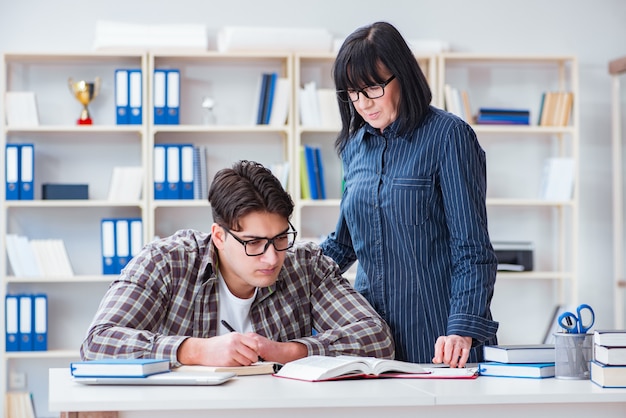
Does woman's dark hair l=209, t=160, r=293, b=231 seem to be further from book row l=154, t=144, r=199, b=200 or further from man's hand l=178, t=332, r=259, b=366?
book row l=154, t=144, r=199, b=200

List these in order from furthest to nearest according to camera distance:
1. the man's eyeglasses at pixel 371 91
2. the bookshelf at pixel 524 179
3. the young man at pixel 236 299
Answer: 1. the bookshelf at pixel 524 179
2. the man's eyeglasses at pixel 371 91
3. the young man at pixel 236 299

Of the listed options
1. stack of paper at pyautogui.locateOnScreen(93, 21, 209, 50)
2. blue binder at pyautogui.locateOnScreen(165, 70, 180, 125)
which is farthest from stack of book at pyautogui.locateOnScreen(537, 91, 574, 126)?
blue binder at pyautogui.locateOnScreen(165, 70, 180, 125)

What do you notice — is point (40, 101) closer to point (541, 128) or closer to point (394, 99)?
point (541, 128)

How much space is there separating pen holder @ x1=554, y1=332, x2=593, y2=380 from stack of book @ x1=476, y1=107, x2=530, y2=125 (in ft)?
9.89

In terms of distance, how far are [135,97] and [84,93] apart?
0.27 meters

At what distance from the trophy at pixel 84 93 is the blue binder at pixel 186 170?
48 centimetres

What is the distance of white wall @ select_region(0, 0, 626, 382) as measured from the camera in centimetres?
469

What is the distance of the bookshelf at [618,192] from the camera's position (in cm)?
475

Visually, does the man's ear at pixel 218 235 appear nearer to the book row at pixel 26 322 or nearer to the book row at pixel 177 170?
the book row at pixel 177 170

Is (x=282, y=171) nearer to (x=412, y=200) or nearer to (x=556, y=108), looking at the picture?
(x=556, y=108)

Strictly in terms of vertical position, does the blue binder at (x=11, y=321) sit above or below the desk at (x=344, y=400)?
below

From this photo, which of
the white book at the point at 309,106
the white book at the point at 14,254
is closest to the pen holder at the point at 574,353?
the white book at the point at 309,106

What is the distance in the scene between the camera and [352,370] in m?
1.79

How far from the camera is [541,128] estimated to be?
4684 millimetres
